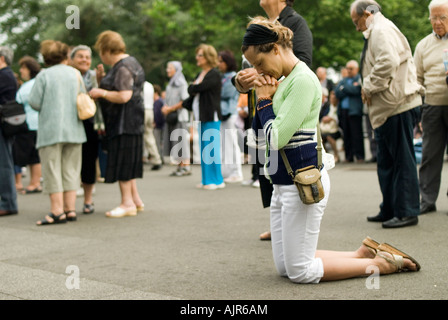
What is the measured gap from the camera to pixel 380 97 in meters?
6.73

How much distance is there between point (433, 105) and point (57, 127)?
4257 mm

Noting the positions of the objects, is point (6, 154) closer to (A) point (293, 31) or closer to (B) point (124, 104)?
(B) point (124, 104)

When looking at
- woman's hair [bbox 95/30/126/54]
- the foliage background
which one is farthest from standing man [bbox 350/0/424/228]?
the foliage background

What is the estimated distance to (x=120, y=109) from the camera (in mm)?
8023

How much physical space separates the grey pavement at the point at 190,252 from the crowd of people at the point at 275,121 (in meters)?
0.22

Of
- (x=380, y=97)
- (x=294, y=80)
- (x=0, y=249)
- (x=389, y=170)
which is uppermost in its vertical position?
(x=294, y=80)

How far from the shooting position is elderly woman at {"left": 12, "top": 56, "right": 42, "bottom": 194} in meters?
10.6

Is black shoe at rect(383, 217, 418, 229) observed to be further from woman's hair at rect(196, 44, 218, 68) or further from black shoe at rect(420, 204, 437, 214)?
woman's hair at rect(196, 44, 218, 68)

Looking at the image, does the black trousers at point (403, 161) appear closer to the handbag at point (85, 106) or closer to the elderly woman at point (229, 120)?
the handbag at point (85, 106)

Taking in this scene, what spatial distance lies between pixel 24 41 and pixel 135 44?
26.4 feet

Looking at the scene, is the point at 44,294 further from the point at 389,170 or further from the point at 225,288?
the point at 389,170

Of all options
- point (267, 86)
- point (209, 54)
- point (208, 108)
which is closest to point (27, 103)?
point (208, 108)

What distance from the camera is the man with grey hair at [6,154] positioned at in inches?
336
